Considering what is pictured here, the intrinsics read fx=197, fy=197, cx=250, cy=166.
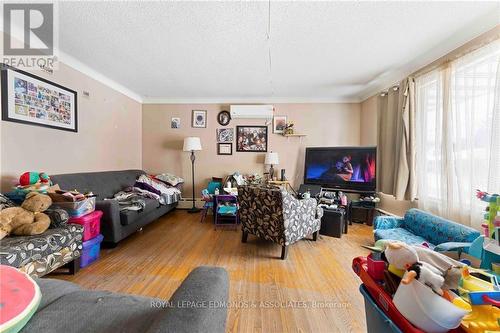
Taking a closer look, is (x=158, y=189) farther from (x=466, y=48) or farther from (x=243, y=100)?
(x=466, y=48)

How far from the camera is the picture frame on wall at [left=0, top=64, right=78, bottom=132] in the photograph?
193 cm

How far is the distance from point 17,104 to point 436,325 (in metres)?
3.43

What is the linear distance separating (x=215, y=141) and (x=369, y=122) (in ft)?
10.1

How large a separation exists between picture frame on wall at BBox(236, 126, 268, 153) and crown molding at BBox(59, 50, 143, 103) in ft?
7.21

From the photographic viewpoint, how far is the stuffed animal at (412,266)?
63 cm

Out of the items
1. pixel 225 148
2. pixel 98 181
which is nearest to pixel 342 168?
pixel 225 148

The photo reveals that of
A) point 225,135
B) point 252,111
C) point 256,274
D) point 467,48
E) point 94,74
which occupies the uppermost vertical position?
point 94,74

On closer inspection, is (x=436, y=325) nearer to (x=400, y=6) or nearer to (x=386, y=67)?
(x=400, y=6)

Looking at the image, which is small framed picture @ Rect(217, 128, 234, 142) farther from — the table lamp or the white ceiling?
the white ceiling

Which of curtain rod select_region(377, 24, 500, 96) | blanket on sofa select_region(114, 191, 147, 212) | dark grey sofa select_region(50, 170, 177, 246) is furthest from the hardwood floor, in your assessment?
curtain rod select_region(377, 24, 500, 96)

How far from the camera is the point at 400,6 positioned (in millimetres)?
1641

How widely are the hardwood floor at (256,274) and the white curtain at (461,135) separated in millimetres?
1093

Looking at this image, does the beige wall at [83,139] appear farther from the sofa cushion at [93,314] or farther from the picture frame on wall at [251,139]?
the picture frame on wall at [251,139]

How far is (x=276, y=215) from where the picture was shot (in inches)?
87.5
